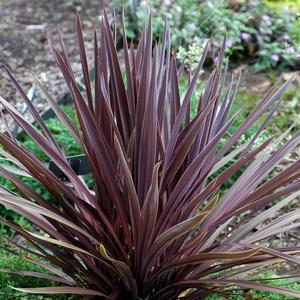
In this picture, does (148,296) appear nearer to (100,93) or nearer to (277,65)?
(100,93)

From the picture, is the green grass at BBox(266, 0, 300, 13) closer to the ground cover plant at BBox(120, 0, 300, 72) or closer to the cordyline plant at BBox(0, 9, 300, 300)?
the ground cover plant at BBox(120, 0, 300, 72)

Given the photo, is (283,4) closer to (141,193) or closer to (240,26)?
(240,26)

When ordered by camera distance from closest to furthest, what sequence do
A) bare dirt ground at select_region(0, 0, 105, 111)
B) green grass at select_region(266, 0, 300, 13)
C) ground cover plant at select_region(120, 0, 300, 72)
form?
bare dirt ground at select_region(0, 0, 105, 111), ground cover plant at select_region(120, 0, 300, 72), green grass at select_region(266, 0, 300, 13)

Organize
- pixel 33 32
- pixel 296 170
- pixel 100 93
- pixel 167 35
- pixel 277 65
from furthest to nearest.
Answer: pixel 33 32, pixel 277 65, pixel 167 35, pixel 100 93, pixel 296 170

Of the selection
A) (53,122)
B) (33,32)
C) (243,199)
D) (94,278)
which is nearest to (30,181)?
(53,122)

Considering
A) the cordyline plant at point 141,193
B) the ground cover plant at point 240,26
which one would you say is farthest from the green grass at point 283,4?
the cordyline plant at point 141,193

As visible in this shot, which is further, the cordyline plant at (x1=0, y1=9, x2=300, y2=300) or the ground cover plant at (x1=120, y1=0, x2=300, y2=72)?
the ground cover plant at (x1=120, y1=0, x2=300, y2=72)

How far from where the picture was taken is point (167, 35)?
2420mm

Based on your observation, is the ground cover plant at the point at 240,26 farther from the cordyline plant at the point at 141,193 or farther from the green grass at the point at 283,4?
the cordyline plant at the point at 141,193

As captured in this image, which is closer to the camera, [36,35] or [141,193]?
[141,193]

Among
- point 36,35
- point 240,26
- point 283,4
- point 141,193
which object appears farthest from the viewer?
point 283,4

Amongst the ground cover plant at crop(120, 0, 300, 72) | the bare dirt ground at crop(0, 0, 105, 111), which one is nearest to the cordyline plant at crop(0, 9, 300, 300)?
the bare dirt ground at crop(0, 0, 105, 111)

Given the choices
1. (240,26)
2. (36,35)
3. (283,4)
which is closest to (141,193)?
(240,26)

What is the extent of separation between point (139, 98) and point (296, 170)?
23.7 inches
